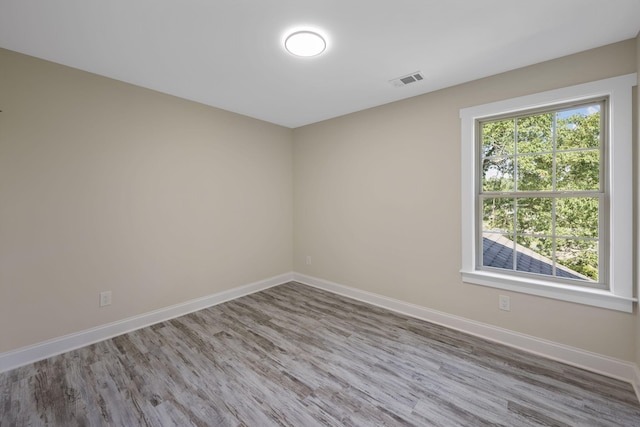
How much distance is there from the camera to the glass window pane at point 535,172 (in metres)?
2.35

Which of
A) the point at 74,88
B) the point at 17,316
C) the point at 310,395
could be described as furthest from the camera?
the point at 74,88

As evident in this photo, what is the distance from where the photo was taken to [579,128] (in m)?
2.22

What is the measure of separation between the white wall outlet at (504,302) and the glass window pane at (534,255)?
0.97 ft

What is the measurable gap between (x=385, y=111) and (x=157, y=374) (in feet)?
11.3

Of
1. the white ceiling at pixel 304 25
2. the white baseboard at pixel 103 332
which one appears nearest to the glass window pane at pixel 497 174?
the white ceiling at pixel 304 25

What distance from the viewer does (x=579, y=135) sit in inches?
87.3

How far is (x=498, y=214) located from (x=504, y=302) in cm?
82

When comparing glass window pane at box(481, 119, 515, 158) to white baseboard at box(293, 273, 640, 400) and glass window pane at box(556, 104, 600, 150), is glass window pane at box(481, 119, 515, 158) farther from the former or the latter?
white baseboard at box(293, 273, 640, 400)

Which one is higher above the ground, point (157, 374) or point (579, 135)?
point (579, 135)

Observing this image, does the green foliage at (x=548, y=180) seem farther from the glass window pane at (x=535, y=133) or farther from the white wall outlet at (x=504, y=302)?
the white wall outlet at (x=504, y=302)

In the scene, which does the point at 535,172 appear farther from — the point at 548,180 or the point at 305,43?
the point at 305,43

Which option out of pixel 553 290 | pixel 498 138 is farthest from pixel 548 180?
pixel 553 290

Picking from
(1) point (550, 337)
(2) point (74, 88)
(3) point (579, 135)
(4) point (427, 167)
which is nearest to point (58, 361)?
(2) point (74, 88)

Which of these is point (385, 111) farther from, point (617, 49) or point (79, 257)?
point (79, 257)
